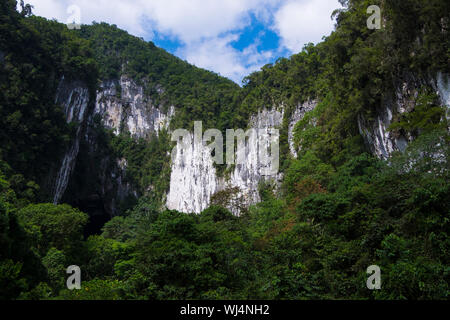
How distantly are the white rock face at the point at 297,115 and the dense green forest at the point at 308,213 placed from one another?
638 millimetres

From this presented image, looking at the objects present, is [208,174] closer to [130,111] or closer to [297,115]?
[297,115]

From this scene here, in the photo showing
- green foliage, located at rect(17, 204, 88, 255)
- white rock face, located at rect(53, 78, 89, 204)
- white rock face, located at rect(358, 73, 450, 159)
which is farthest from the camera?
white rock face, located at rect(53, 78, 89, 204)

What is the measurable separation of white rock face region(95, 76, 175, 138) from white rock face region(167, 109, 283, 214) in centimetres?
1200

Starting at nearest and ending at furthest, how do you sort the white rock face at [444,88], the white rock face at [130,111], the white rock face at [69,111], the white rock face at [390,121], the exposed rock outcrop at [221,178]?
the white rock face at [444,88]
the white rock face at [390,121]
the exposed rock outcrop at [221,178]
the white rock face at [69,111]
the white rock face at [130,111]

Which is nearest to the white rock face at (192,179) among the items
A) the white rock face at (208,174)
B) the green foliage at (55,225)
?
the white rock face at (208,174)

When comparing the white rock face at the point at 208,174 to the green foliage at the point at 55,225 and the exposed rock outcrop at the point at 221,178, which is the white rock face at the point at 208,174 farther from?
the green foliage at the point at 55,225

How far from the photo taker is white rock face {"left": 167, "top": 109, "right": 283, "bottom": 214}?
108ft

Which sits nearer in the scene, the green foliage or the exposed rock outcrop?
the green foliage

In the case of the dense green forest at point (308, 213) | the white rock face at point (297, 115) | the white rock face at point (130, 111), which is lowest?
the dense green forest at point (308, 213)

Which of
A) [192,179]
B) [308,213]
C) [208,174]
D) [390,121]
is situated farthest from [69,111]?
[390,121]

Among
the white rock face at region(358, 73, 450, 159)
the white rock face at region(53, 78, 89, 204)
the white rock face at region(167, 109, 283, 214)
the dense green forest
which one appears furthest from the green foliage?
the white rock face at region(167, 109, 283, 214)

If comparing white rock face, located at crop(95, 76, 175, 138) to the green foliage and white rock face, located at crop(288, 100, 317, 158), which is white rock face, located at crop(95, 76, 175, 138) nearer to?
white rock face, located at crop(288, 100, 317, 158)

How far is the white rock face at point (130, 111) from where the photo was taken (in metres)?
53.4
